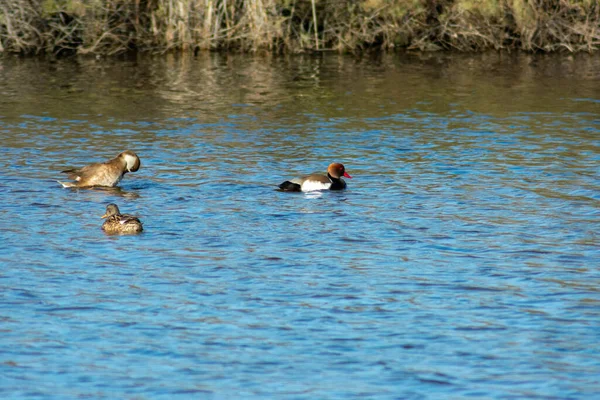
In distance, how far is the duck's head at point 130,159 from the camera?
1622 centimetres

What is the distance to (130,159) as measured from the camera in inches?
640

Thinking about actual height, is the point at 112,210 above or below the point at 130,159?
below

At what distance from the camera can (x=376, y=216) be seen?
14008 millimetres

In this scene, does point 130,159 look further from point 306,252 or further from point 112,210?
point 306,252

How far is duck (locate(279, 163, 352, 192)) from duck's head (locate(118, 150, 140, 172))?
2.42 metres

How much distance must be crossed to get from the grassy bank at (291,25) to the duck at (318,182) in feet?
52.2

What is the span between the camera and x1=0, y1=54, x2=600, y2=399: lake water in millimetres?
8648

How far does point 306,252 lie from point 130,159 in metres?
5.05

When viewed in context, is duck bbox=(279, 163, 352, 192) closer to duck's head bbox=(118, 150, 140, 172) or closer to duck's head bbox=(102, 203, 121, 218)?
duck's head bbox=(118, 150, 140, 172)

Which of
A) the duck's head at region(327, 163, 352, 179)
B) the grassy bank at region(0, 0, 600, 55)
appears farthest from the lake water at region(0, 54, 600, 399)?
the grassy bank at region(0, 0, 600, 55)

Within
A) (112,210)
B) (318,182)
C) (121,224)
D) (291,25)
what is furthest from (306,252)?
(291,25)

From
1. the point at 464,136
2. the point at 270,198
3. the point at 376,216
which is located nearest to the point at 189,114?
the point at 464,136

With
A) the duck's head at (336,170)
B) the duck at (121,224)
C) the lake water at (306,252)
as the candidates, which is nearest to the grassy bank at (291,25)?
the lake water at (306,252)

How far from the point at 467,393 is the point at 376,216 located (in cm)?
601
